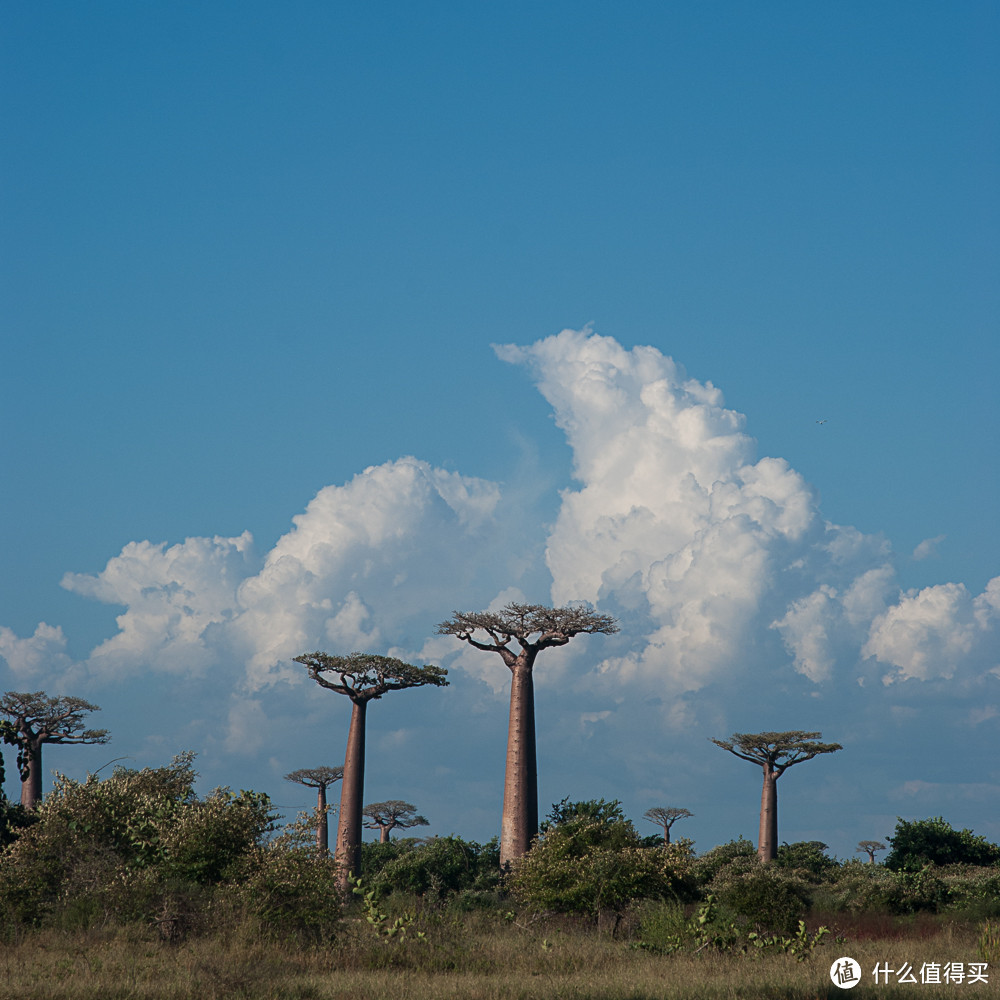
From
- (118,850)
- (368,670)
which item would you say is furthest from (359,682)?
(118,850)

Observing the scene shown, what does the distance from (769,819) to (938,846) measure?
11436mm

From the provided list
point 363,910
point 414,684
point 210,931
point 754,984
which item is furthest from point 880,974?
point 414,684

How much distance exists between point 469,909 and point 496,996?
16960mm

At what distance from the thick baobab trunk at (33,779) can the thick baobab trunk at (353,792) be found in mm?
16772

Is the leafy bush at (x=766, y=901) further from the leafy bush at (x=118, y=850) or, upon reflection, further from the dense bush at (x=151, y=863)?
the leafy bush at (x=118, y=850)

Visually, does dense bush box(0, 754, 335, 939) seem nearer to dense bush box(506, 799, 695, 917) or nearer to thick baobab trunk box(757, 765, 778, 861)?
dense bush box(506, 799, 695, 917)

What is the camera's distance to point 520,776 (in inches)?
1476

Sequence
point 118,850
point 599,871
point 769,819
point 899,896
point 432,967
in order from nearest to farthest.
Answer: point 432,967
point 118,850
point 599,871
point 899,896
point 769,819

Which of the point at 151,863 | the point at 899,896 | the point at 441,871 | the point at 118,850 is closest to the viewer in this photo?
the point at 151,863

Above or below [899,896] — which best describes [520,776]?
above

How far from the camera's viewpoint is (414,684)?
43000 mm

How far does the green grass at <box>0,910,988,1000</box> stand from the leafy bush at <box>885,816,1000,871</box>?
55.2 ft

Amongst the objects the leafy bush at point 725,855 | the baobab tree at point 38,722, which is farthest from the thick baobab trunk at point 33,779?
the leafy bush at point 725,855

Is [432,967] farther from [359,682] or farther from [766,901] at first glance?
[359,682]
